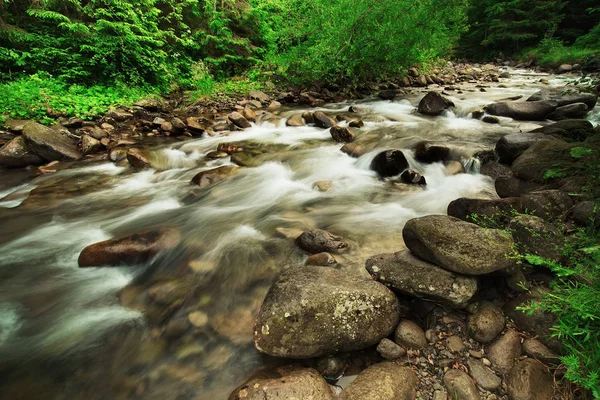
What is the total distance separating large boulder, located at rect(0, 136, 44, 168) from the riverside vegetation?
0.05 metres

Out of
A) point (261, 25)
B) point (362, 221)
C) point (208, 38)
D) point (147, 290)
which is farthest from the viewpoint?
point (261, 25)

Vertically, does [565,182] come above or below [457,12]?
below

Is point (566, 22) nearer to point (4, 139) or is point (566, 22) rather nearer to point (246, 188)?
point (246, 188)

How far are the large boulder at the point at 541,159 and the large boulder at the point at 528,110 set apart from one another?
5.18 m

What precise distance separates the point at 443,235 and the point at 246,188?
13.2 ft

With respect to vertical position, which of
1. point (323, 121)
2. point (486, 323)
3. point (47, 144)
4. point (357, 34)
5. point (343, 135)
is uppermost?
point (357, 34)

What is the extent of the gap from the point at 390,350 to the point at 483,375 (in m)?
0.62

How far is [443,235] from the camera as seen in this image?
2.58 metres

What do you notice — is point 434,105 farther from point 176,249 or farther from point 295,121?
point 176,249

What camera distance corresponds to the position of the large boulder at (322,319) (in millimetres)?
2238

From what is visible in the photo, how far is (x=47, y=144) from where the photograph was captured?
6691mm

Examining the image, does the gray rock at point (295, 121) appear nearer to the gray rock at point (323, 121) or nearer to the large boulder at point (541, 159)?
the gray rock at point (323, 121)

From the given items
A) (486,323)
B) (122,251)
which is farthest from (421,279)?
(122,251)

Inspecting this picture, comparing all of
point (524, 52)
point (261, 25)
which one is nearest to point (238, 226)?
point (261, 25)
